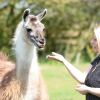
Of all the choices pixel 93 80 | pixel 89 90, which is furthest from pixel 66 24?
pixel 89 90

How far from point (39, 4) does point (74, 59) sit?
3.13 meters

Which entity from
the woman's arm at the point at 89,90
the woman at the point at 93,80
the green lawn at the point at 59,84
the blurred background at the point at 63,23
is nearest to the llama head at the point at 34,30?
the woman at the point at 93,80

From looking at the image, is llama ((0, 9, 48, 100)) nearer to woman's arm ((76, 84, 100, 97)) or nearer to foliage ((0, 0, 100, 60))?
woman's arm ((76, 84, 100, 97))

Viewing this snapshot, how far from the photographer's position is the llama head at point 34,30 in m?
5.99

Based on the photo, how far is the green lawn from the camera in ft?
36.0

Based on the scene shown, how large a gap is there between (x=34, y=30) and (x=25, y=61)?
406mm

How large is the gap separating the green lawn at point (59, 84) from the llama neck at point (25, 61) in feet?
13.9

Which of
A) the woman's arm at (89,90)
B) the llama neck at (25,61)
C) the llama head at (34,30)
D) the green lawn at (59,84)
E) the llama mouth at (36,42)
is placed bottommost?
the green lawn at (59,84)

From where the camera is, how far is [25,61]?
6207 millimetres

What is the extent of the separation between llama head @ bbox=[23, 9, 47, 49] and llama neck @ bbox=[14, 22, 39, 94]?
0.10m

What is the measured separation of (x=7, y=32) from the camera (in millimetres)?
23188

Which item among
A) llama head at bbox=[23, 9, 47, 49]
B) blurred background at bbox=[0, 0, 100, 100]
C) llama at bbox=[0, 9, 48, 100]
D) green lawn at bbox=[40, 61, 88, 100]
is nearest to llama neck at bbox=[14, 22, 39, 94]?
llama at bbox=[0, 9, 48, 100]

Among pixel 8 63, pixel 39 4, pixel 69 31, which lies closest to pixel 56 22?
pixel 69 31

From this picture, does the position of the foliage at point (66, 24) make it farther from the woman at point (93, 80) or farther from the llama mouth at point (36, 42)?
the woman at point (93, 80)
